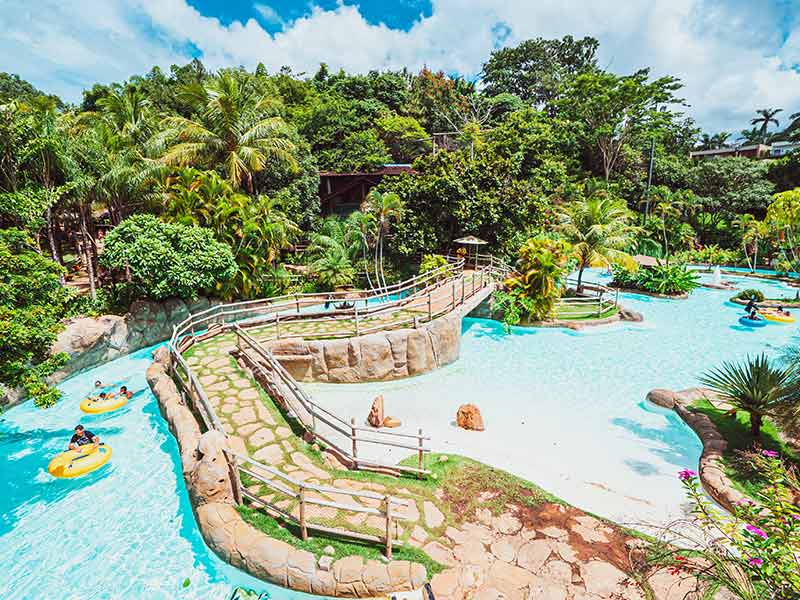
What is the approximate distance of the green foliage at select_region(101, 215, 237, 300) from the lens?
14.5 metres

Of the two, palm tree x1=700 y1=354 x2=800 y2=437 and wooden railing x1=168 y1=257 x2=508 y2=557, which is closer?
wooden railing x1=168 y1=257 x2=508 y2=557

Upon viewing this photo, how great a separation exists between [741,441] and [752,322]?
13402mm

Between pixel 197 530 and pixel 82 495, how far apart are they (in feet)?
10.0

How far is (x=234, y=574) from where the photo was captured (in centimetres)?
621

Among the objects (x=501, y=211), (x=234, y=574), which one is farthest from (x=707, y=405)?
(x=501, y=211)

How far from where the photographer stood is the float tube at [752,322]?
18703mm

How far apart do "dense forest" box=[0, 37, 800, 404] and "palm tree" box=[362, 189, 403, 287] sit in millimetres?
131

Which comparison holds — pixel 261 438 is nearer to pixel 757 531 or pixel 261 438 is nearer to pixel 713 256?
pixel 757 531

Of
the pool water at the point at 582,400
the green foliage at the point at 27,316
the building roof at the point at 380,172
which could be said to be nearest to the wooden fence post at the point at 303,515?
the pool water at the point at 582,400

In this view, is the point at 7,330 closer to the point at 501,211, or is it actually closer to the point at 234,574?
the point at 234,574

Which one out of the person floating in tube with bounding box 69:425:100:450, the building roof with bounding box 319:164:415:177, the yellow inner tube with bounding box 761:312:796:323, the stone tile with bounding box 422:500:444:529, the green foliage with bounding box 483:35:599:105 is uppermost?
the green foliage with bounding box 483:35:599:105

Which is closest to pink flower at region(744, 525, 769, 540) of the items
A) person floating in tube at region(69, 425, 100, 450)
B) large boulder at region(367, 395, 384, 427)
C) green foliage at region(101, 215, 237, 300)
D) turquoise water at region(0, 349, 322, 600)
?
turquoise water at region(0, 349, 322, 600)

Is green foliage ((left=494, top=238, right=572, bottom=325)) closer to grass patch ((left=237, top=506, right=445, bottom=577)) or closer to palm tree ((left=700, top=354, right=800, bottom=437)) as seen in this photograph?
palm tree ((left=700, top=354, right=800, bottom=437))

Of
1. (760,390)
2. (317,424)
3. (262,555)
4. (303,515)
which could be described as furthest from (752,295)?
(262,555)
